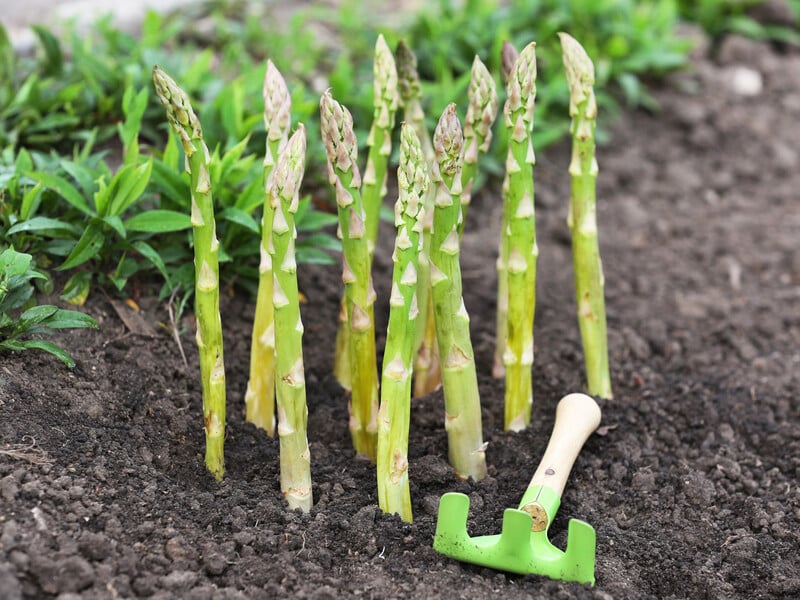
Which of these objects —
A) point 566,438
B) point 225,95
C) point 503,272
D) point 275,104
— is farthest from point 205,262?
point 225,95

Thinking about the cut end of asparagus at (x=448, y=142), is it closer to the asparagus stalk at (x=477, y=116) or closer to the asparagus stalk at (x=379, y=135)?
the asparagus stalk at (x=477, y=116)

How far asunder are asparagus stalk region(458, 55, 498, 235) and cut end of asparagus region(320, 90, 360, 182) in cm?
42

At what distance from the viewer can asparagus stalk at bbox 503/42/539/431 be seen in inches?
104

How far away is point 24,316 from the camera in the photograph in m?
2.64

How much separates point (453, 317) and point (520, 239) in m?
0.38

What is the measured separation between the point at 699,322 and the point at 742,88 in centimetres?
241

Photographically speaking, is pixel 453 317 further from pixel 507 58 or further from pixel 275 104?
pixel 507 58

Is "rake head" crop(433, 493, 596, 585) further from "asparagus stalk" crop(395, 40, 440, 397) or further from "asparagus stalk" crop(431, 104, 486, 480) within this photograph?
"asparagus stalk" crop(395, 40, 440, 397)

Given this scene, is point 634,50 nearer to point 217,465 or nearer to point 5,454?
point 217,465

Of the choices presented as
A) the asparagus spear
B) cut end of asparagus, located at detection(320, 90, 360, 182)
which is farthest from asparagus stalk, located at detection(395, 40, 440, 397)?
cut end of asparagus, located at detection(320, 90, 360, 182)

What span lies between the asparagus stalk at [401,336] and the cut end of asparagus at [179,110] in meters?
0.56

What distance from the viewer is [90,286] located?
3.09 metres

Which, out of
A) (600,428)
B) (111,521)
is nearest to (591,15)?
(600,428)

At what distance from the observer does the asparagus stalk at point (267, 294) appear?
2646mm
